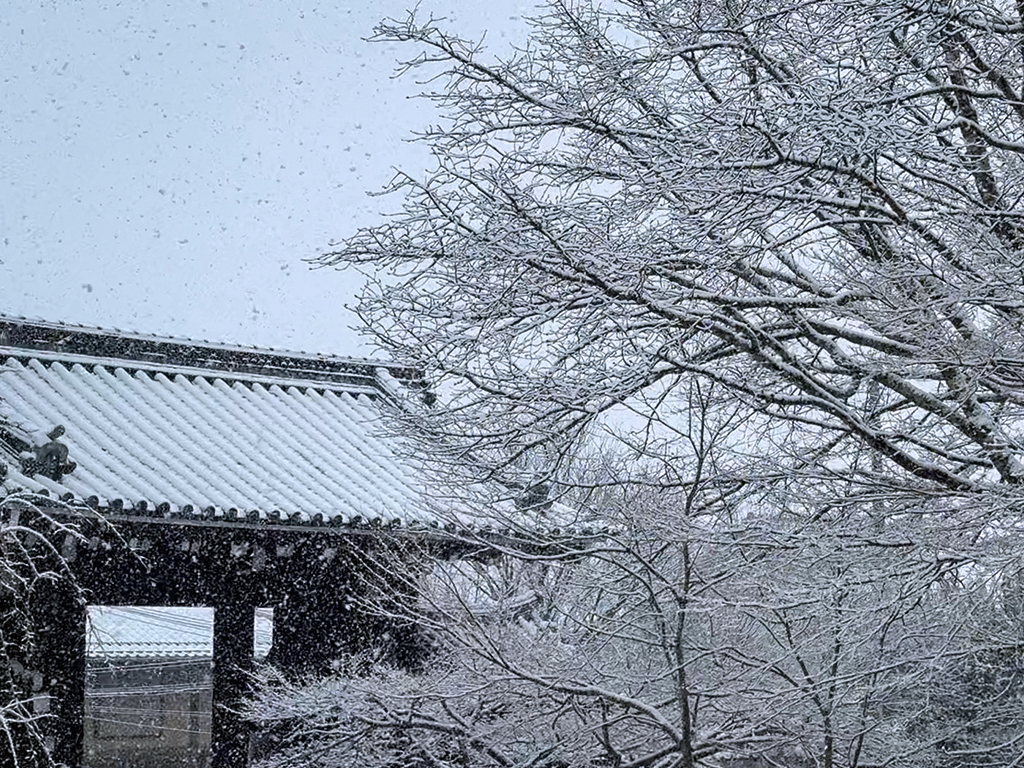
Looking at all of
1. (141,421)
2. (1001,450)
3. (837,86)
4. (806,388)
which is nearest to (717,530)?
(806,388)

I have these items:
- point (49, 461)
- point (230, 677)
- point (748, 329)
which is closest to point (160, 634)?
point (230, 677)

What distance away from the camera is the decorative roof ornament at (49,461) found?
6496mm

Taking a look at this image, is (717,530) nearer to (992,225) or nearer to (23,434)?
(992,225)

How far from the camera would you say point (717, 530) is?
411 cm

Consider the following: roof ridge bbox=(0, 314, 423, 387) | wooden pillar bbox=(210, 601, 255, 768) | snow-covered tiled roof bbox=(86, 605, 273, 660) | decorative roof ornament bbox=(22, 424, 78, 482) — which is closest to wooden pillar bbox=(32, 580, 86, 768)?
decorative roof ornament bbox=(22, 424, 78, 482)

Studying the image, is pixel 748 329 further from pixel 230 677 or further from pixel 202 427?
pixel 202 427

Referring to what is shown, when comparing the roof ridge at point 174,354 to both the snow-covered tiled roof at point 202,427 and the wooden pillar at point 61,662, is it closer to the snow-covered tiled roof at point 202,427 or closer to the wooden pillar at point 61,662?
the snow-covered tiled roof at point 202,427

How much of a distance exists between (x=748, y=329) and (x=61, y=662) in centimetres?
517

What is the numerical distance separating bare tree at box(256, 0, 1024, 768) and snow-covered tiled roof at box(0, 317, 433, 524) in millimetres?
2334

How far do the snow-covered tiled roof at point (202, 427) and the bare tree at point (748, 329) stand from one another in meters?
2.33

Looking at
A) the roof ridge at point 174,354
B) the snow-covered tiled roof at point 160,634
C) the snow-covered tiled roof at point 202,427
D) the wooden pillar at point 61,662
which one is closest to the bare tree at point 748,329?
the snow-covered tiled roof at point 202,427

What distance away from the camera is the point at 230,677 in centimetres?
759

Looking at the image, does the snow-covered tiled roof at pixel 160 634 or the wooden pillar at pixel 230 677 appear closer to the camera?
the wooden pillar at pixel 230 677

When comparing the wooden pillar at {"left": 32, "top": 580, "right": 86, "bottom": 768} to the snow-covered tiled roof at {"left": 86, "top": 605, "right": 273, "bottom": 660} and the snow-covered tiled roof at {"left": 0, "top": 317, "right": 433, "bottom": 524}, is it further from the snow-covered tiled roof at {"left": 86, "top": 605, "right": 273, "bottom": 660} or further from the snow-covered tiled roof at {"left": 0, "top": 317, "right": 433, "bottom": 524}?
the snow-covered tiled roof at {"left": 86, "top": 605, "right": 273, "bottom": 660}
